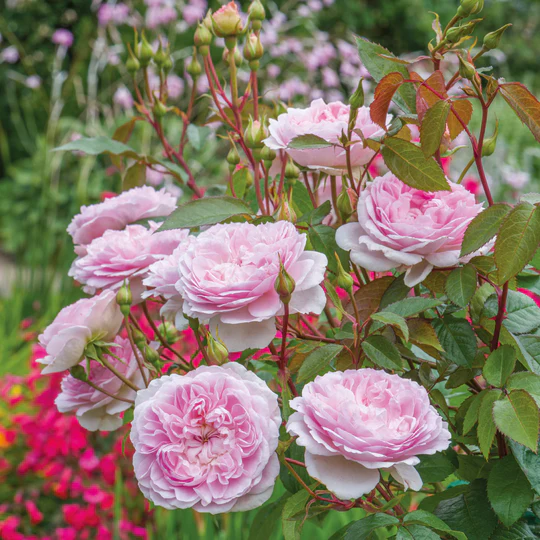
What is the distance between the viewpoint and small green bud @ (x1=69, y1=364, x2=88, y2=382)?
56cm

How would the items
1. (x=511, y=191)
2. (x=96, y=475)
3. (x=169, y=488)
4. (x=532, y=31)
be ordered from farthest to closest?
(x=532, y=31) < (x=511, y=191) < (x=96, y=475) < (x=169, y=488)

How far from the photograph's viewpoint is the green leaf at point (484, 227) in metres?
0.44

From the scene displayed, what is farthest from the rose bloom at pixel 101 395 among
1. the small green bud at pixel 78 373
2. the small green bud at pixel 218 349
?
the small green bud at pixel 218 349

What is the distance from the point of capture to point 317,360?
46 centimetres

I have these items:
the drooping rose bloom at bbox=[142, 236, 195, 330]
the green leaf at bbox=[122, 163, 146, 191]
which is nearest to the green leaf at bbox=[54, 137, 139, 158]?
the green leaf at bbox=[122, 163, 146, 191]

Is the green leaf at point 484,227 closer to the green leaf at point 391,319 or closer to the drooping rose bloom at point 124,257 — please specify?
the green leaf at point 391,319

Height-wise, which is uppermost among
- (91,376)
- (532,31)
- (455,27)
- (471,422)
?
(455,27)

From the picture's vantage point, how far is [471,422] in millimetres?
453

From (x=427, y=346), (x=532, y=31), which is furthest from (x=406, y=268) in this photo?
(x=532, y=31)

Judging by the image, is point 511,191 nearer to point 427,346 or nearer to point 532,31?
point 427,346

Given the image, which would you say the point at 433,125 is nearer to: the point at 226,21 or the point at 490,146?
the point at 490,146

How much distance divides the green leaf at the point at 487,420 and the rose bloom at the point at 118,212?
14.9 inches

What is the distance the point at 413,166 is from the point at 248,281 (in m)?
0.15

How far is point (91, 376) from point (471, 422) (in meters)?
0.34
